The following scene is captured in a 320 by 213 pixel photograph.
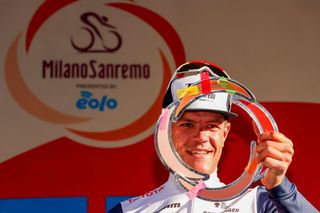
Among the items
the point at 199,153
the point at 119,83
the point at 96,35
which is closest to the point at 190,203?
the point at 199,153

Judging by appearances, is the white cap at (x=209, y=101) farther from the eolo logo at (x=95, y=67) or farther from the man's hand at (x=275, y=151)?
the eolo logo at (x=95, y=67)

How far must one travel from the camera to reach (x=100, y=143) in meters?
3.38

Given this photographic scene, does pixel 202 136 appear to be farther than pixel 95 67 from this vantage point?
No

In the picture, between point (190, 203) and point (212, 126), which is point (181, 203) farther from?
point (212, 126)

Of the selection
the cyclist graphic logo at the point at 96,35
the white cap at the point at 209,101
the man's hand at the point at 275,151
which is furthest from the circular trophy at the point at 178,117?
the cyclist graphic logo at the point at 96,35

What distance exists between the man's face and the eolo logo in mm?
1364

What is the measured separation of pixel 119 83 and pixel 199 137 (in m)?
1.51

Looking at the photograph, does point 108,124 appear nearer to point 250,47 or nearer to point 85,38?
point 85,38

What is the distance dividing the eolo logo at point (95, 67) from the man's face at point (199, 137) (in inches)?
53.7

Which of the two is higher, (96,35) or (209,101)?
(96,35)

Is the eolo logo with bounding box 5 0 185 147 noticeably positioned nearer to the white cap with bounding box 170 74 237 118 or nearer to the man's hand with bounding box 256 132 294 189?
the white cap with bounding box 170 74 237 118

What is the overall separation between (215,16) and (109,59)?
0.65 meters

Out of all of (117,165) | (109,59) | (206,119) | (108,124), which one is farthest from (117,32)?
(206,119)

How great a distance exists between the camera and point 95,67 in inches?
135
